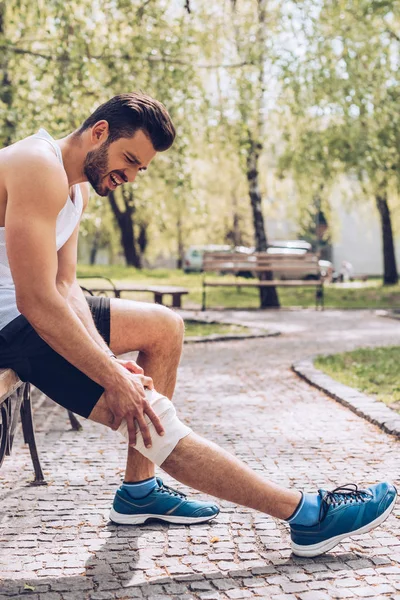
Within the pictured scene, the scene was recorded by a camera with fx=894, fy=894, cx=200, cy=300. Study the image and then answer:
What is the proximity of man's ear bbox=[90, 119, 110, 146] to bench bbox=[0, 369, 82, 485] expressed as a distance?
2.95 ft

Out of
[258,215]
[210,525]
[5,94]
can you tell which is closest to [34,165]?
[210,525]

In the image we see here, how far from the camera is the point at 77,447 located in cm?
527

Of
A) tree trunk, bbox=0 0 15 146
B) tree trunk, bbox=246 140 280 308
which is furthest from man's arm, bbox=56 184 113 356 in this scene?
tree trunk, bbox=246 140 280 308

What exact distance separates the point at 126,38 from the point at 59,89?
1614 millimetres

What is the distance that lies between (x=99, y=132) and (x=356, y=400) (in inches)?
154

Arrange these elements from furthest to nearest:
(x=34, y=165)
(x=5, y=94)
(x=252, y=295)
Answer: (x=252, y=295), (x=5, y=94), (x=34, y=165)

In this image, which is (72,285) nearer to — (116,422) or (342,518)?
(116,422)

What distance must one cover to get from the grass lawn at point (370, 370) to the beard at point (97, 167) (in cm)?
363

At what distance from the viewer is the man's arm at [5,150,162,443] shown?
3.01 meters

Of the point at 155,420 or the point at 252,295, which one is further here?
the point at 252,295

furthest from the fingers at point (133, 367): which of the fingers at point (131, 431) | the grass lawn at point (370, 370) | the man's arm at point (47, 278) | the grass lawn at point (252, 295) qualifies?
the grass lawn at point (252, 295)

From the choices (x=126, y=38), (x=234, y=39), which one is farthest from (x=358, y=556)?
(x=234, y=39)

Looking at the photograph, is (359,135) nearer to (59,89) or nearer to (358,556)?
(59,89)

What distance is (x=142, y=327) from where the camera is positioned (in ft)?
11.9
